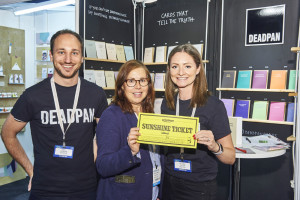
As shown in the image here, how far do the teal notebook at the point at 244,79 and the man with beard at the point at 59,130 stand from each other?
2.85 meters

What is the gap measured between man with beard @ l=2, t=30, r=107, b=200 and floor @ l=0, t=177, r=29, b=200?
2.77 m

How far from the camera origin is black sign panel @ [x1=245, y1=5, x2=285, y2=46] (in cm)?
383

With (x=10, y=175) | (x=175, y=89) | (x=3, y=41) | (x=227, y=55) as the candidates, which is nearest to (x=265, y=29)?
(x=227, y=55)

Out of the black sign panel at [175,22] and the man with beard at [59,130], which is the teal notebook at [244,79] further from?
the man with beard at [59,130]

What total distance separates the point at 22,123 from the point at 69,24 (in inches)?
152

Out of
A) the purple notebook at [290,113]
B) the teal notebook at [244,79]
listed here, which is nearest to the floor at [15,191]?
the teal notebook at [244,79]

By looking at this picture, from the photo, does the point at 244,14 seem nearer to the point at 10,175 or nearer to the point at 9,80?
the point at 9,80

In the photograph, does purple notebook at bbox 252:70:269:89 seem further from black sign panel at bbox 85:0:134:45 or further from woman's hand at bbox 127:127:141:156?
woman's hand at bbox 127:127:141:156

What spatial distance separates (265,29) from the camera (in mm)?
3955

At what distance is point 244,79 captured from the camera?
401 cm

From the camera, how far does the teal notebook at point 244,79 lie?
13.1 ft

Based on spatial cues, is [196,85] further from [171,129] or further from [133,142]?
[133,142]

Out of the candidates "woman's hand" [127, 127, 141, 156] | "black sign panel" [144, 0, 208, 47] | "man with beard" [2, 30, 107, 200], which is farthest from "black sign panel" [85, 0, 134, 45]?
"woman's hand" [127, 127, 141, 156]

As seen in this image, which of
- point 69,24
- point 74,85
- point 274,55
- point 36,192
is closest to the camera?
point 36,192
